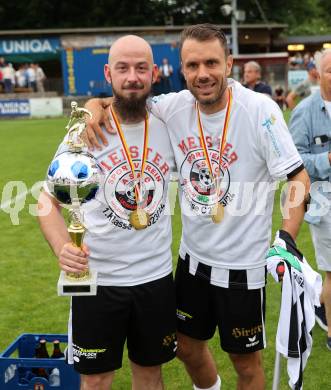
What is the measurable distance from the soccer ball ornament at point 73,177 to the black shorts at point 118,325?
57cm

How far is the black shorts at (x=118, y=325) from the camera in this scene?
2.93m

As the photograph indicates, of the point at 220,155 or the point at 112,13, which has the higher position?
the point at 112,13

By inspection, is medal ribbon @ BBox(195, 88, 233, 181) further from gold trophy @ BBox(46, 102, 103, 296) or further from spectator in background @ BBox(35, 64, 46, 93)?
spectator in background @ BBox(35, 64, 46, 93)

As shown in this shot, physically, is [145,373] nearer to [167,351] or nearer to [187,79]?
[167,351]

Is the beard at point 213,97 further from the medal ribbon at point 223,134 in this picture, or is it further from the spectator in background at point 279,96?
the spectator in background at point 279,96

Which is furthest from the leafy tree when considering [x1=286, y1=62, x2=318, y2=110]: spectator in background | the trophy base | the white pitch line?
the trophy base

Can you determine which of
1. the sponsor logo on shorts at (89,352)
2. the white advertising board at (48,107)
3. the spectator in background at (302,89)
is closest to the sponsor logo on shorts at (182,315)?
the sponsor logo on shorts at (89,352)

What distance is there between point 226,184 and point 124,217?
0.55 meters

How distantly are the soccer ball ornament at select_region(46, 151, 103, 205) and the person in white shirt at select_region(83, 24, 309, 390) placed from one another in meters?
0.28

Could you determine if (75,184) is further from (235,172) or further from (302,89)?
(302,89)

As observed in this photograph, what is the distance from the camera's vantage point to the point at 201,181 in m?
3.03

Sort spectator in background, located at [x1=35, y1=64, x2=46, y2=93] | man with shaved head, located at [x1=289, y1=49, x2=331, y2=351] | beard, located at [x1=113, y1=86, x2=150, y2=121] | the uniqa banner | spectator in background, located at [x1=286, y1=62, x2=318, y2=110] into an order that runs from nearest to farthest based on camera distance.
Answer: beard, located at [x1=113, y1=86, x2=150, y2=121]
man with shaved head, located at [x1=289, y1=49, x2=331, y2=351]
spectator in background, located at [x1=286, y1=62, x2=318, y2=110]
spectator in background, located at [x1=35, y1=64, x2=46, y2=93]
the uniqa banner

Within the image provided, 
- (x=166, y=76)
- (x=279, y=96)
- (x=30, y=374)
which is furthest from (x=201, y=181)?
(x=166, y=76)

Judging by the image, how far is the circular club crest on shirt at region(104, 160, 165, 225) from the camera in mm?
2896
